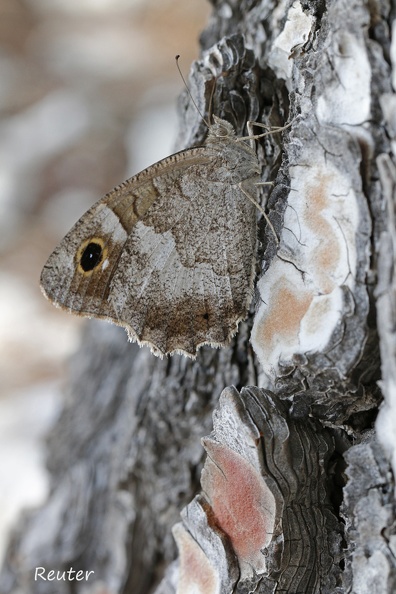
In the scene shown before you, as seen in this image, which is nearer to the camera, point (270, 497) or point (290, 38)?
point (270, 497)

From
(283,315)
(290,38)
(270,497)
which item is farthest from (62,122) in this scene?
(270,497)

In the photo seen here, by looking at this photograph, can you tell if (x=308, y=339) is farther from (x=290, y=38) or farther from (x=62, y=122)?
(x=62, y=122)

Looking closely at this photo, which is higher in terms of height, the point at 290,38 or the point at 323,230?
the point at 290,38

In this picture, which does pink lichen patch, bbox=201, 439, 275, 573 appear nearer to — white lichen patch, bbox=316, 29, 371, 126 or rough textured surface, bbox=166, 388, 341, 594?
rough textured surface, bbox=166, 388, 341, 594

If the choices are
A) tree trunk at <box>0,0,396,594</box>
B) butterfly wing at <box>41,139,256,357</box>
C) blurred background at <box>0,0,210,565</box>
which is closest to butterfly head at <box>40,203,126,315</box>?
butterfly wing at <box>41,139,256,357</box>

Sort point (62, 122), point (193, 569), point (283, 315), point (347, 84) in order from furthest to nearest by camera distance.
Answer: point (62, 122) → point (193, 569) → point (283, 315) → point (347, 84)

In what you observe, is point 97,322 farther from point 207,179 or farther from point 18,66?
point 18,66

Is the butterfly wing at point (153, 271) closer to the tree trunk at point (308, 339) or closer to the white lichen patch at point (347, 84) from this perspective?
the tree trunk at point (308, 339)
